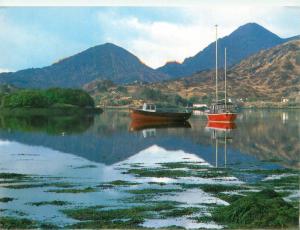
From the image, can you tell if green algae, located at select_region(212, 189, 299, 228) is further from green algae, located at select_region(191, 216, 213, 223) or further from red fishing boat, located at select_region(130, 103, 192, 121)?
red fishing boat, located at select_region(130, 103, 192, 121)

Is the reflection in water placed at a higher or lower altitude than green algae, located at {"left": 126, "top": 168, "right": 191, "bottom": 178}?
higher

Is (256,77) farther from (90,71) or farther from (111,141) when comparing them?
(90,71)

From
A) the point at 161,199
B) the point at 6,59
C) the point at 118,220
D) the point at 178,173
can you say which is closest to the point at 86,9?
the point at 6,59

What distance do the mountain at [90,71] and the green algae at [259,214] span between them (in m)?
7.38

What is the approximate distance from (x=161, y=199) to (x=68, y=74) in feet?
26.4

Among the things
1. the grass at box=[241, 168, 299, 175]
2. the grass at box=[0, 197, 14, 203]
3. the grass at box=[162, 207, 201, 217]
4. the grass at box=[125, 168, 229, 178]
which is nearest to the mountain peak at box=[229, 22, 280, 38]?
the grass at box=[241, 168, 299, 175]

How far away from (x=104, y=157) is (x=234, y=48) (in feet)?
24.6

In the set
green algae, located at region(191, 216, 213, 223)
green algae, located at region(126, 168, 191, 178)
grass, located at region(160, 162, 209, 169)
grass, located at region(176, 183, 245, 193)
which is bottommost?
green algae, located at region(191, 216, 213, 223)

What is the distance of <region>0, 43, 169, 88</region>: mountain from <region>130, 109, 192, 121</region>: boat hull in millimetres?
18205

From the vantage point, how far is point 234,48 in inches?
900

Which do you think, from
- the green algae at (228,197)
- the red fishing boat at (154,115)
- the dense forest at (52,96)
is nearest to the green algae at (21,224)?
the green algae at (228,197)

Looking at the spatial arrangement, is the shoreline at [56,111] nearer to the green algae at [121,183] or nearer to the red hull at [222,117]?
the red hull at [222,117]

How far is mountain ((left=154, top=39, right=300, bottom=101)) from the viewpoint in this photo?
2317 centimetres

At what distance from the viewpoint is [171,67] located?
17.3m
